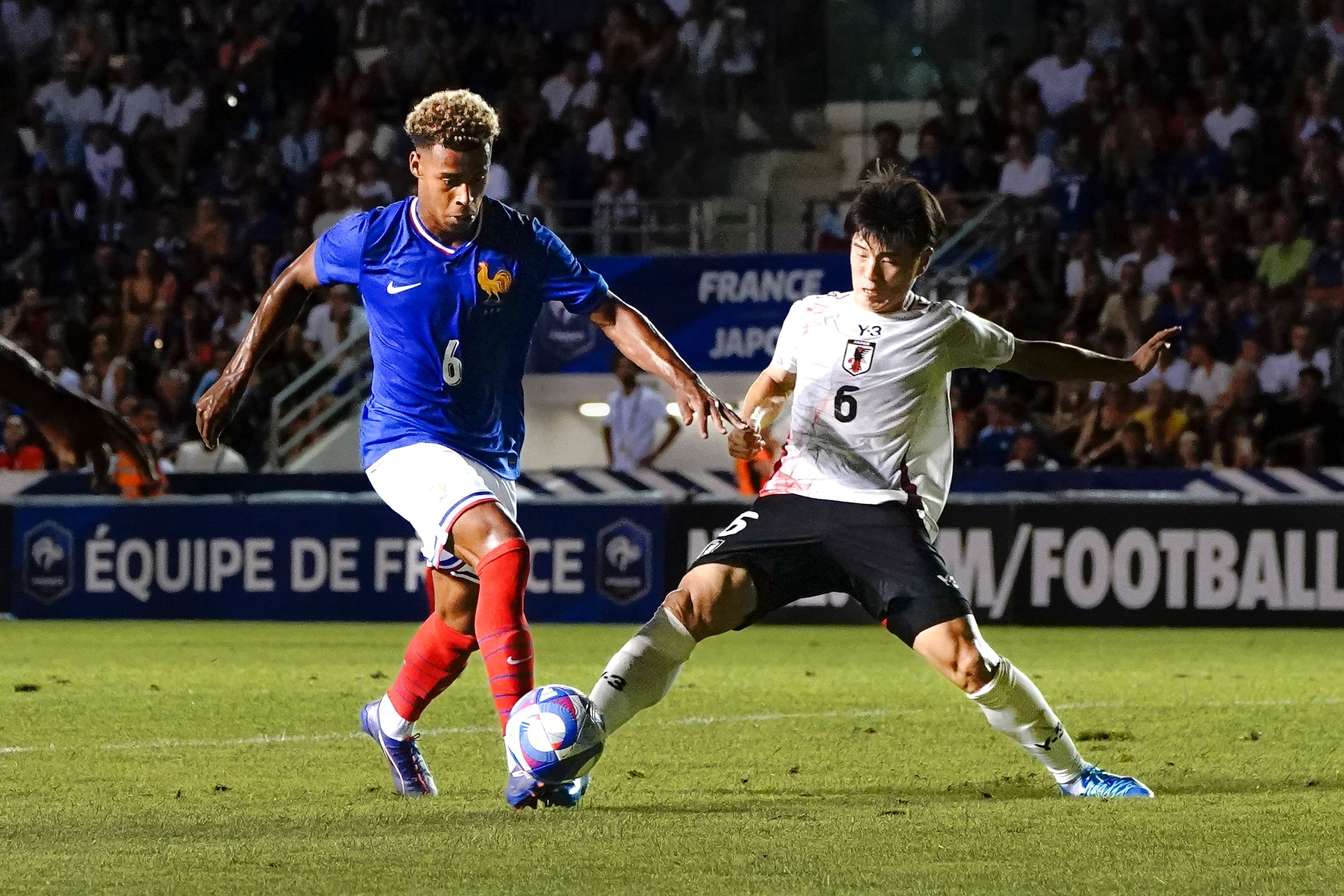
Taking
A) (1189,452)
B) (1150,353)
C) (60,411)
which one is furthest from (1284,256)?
(60,411)

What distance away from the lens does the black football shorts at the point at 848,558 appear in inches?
252

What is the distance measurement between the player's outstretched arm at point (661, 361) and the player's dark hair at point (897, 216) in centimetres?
63

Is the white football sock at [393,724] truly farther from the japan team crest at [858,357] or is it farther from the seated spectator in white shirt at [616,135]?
the seated spectator in white shirt at [616,135]

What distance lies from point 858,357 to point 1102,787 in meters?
1.45

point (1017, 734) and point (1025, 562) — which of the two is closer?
point (1017, 734)

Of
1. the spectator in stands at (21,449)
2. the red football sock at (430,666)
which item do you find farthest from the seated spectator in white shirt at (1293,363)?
the red football sock at (430,666)

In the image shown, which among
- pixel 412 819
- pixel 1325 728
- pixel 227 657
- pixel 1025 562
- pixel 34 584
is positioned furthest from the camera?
pixel 34 584

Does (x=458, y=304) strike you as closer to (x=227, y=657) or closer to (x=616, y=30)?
(x=227, y=657)

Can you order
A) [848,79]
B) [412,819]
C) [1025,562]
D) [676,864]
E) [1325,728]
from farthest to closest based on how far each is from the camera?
1. [848,79]
2. [1025,562]
3. [1325,728]
4. [412,819]
5. [676,864]

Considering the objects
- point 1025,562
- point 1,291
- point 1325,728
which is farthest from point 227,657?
point 1,291

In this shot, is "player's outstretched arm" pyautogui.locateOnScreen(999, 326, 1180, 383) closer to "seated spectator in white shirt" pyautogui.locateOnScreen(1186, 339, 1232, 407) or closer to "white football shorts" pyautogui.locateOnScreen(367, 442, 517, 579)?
"white football shorts" pyautogui.locateOnScreen(367, 442, 517, 579)

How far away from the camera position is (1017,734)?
6.53 metres

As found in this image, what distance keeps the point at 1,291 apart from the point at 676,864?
19.3 meters

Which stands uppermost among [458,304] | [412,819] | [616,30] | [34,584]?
[616,30]
